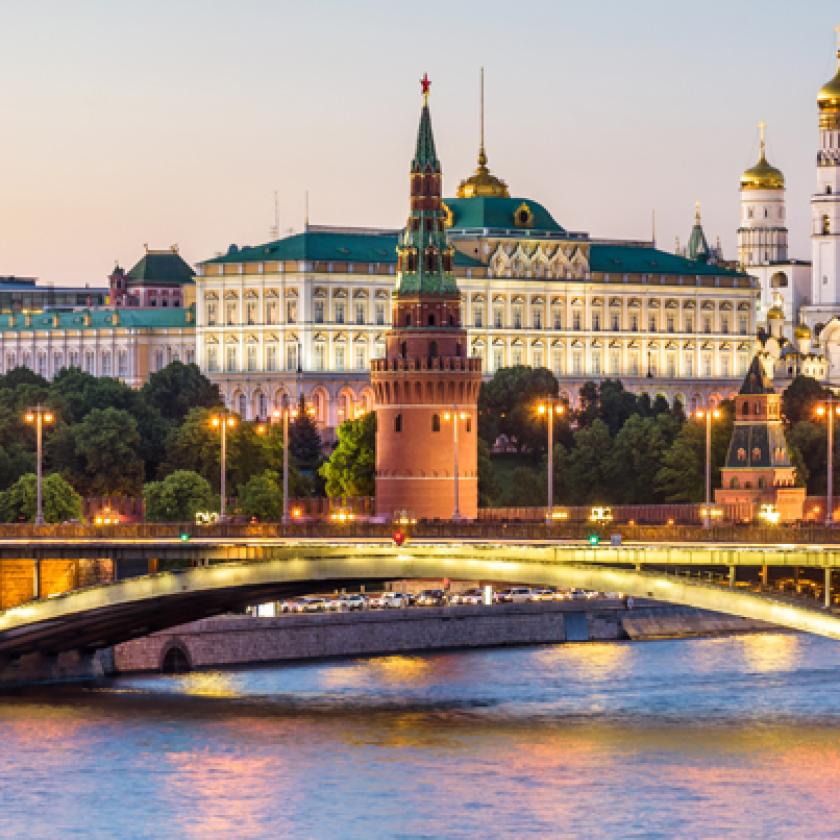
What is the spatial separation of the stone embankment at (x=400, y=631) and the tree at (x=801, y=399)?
49750 millimetres

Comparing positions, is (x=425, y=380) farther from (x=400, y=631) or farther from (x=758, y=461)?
(x=758, y=461)

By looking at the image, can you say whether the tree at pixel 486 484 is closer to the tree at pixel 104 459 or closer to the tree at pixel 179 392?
the tree at pixel 104 459

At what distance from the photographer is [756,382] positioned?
14350 centimetres

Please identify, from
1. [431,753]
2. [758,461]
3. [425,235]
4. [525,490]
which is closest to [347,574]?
[431,753]

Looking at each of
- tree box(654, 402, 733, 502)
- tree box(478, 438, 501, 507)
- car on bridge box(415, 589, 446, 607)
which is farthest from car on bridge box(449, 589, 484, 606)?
tree box(654, 402, 733, 502)

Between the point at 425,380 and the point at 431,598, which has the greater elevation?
the point at 425,380

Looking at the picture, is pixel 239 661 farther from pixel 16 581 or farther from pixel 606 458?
pixel 606 458

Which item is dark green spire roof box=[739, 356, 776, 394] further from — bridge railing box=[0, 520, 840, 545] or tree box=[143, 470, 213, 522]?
bridge railing box=[0, 520, 840, 545]

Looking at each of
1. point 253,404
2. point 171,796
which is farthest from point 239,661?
point 253,404

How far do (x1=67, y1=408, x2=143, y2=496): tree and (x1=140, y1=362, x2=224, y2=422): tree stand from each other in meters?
25.6

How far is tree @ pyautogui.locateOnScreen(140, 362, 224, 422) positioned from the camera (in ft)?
573

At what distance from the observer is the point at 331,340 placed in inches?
7825

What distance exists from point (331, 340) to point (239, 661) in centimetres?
9458

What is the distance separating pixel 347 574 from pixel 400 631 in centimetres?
2382
